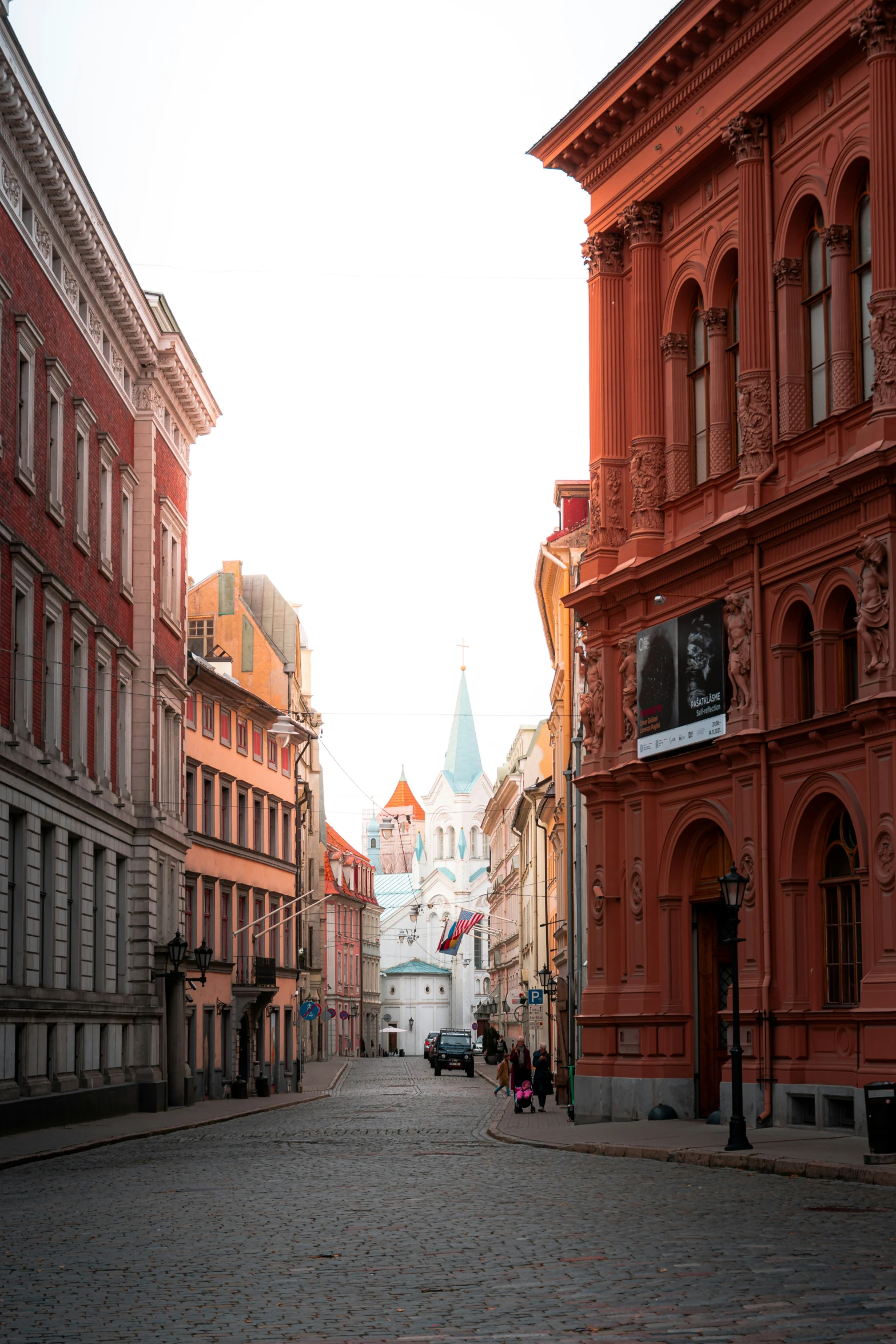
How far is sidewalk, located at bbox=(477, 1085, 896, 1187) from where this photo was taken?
20.2m

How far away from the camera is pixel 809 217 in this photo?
30.5 meters

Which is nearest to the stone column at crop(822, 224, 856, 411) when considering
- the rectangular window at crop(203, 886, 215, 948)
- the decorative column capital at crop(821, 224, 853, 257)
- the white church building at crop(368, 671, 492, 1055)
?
the decorative column capital at crop(821, 224, 853, 257)

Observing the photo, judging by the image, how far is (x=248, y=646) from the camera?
77.7 metres

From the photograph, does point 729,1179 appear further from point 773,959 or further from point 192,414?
point 192,414

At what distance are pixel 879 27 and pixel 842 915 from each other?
1332 cm

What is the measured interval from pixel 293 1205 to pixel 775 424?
1701 centimetres

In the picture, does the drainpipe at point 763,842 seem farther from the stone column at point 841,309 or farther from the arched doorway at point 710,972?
the stone column at point 841,309

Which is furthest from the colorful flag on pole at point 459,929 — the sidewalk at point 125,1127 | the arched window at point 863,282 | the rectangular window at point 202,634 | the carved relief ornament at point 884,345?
the carved relief ornament at point 884,345

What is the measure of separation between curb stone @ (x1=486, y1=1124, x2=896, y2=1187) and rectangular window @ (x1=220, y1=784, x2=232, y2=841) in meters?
31.5

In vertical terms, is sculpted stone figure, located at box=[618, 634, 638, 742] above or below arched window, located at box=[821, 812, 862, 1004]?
above

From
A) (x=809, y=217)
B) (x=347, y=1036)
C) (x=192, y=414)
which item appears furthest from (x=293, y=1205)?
(x=347, y=1036)

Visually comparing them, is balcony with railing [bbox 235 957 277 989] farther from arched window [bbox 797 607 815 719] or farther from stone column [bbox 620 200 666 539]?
arched window [bbox 797 607 815 719]

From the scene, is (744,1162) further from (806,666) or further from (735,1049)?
(806,666)

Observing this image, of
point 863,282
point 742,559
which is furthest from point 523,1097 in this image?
point 863,282
